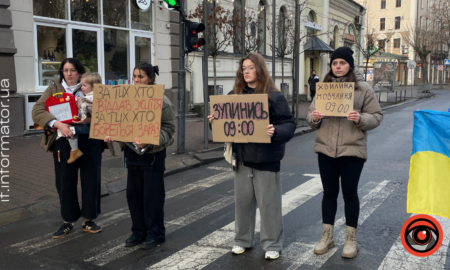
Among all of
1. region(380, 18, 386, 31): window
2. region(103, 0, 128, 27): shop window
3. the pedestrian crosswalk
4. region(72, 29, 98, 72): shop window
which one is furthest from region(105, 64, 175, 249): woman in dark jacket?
region(380, 18, 386, 31): window

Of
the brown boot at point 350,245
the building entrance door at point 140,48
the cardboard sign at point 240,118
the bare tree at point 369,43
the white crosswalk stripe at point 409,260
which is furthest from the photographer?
the bare tree at point 369,43

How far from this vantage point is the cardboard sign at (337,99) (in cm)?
401

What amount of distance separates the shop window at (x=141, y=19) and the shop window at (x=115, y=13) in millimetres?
327

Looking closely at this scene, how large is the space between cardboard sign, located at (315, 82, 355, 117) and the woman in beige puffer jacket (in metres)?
0.07

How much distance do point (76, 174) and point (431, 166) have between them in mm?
3764

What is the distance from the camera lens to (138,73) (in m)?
4.37

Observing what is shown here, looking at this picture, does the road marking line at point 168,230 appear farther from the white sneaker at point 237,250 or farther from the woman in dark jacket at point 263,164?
the woman in dark jacket at point 263,164

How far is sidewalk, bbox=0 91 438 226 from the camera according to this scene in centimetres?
594

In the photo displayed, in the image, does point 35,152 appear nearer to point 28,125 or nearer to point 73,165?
point 28,125

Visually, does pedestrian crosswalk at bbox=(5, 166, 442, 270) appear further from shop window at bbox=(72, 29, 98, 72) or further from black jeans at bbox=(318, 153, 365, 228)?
shop window at bbox=(72, 29, 98, 72)

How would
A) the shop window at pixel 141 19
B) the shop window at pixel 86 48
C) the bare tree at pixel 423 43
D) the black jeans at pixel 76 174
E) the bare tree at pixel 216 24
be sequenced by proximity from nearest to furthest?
1. the black jeans at pixel 76 174
2. the shop window at pixel 86 48
3. the bare tree at pixel 216 24
4. the shop window at pixel 141 19
5. the bare tree at pixel 423 43

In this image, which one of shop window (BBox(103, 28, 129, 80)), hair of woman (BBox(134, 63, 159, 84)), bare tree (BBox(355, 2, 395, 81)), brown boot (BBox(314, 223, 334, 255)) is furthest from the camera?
bare tree (BBox(355, 2, 395, 81))

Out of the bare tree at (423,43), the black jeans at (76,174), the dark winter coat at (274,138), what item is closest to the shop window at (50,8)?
the black jeans at (76,174)

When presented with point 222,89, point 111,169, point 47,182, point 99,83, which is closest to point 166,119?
point 99,83
